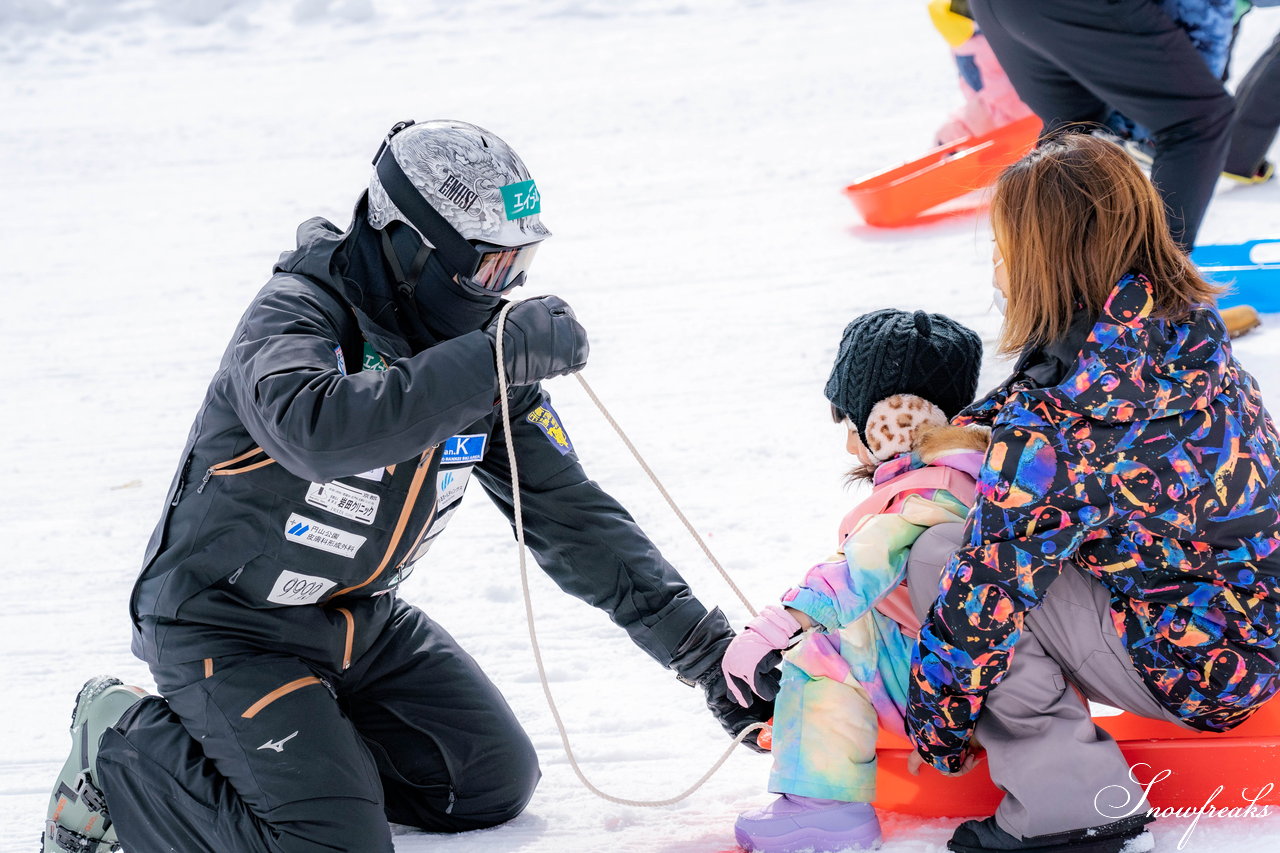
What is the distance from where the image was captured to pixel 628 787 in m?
2.53

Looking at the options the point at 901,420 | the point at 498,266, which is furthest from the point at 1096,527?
the point at 498,266

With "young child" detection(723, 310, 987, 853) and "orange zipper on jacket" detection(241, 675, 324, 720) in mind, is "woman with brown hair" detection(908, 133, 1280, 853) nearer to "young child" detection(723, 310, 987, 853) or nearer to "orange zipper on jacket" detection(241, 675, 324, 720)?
"young child" detection(723, 310, 987, 853)

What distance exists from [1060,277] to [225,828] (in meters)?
1.58

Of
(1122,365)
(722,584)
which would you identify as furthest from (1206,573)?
(722,584)

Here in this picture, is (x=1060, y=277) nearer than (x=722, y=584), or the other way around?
(x=1060, y=277)

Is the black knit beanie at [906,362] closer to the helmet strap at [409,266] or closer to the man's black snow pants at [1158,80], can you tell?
the helmet strap at [409,266]

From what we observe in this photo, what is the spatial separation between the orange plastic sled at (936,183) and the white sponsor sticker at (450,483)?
139 inches

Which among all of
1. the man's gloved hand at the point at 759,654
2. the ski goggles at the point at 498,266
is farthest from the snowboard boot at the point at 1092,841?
the ski goggles at the point at 498,266

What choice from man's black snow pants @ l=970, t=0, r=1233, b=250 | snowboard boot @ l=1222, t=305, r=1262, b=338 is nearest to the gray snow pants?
man's black snow pants @ l=970, t=0, r=1233, b=250

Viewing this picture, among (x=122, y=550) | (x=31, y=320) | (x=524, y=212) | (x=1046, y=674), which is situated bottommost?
(x=31, y=320)

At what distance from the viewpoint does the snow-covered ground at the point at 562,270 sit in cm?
293

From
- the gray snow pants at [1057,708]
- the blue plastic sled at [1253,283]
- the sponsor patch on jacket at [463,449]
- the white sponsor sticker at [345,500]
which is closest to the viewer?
the gray snow pants at [1057,708]

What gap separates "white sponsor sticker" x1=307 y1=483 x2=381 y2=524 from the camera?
2172 mm

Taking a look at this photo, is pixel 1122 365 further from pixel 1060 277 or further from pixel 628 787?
pixel 628 787
